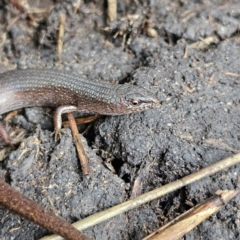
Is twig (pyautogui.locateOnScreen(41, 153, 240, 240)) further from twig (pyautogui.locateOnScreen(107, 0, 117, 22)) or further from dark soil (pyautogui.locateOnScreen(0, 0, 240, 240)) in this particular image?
twig (pyautogui.locateOnScreen(107, 0, 117, 22))

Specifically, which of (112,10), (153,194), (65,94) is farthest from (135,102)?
(112,10)

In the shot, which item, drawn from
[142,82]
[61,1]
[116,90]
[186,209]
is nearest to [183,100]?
[142,82]

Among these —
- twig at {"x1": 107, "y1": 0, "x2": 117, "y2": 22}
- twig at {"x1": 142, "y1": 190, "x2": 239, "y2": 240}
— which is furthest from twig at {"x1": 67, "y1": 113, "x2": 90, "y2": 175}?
twig at {"x1": 107, "y1": 0, "x2": 117, "y2": 22}

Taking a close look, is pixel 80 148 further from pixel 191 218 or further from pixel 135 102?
pixel 191 218

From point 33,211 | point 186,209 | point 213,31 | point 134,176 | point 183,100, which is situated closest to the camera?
point 33,211

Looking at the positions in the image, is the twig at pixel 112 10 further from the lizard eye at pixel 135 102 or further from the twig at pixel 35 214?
the twig at pixel 35 214

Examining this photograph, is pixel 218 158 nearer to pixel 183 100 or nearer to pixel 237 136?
pixel 237 136
